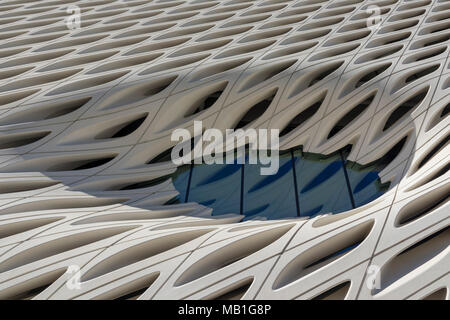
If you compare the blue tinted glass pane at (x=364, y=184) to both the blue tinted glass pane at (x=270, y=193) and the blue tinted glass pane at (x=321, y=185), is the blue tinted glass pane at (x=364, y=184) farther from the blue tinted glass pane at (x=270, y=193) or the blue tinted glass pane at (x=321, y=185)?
the blue tinted glass pane at (x=270, y=193)

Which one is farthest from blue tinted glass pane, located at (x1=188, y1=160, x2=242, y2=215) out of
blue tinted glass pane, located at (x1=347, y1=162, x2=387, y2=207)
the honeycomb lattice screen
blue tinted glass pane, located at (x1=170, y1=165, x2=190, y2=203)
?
blue tinted glass pane, located at (x1=347, y1=162, x2=387, y2=207)

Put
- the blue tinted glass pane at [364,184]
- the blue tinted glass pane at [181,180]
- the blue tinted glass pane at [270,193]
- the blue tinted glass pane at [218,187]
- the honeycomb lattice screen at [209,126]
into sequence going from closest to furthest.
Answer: the honeycomb lattice screen at [209,126], the blue tinted glass pane at [364,184], the blue tinted glass pane at [270,193], the blue tinted glass pane at [218,187], the blue tinted glass pane at [181,180]

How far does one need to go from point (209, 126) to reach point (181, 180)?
226 centimetres

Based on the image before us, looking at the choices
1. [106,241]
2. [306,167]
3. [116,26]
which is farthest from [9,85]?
[306,167]

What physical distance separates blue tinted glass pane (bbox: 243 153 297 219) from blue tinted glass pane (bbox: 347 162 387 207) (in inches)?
70.4

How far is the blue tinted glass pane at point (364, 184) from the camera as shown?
14.5 meters

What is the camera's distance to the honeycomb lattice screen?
9250mm

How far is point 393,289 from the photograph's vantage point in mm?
7996

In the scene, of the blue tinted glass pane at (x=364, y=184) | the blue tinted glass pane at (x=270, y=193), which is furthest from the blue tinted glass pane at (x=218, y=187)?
the blue tinted glass pane at (x=364, y=184)

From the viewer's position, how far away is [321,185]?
50.8ft

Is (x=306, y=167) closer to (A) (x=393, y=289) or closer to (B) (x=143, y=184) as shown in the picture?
(B) (x=143, y=184)
